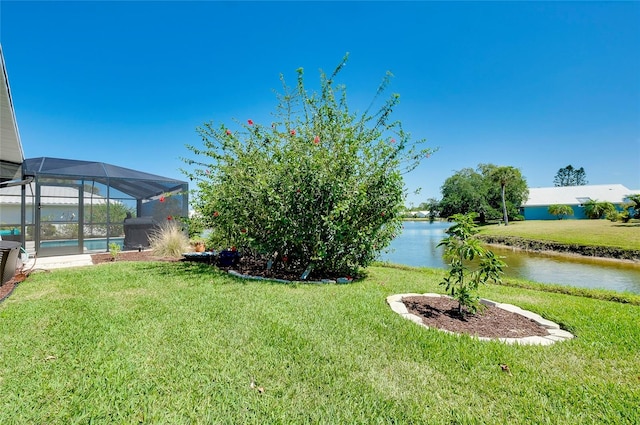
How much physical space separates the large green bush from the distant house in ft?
137

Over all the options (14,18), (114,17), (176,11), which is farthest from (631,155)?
(14,18)

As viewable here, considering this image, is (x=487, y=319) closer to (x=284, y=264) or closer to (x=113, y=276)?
(x=284, y=264)

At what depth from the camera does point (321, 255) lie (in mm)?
5520

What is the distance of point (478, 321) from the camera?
3.49 metres

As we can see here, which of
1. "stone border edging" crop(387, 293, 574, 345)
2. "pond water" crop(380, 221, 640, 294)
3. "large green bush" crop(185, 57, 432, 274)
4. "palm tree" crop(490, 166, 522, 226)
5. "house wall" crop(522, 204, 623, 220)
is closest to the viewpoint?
"stone border edging" crop(387, 293, 574, 345)

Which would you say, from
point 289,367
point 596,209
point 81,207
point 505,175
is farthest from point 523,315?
point 596,209

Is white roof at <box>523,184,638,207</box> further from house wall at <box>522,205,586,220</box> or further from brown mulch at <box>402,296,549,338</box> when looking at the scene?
brown mulch at <box>402,296,549,338</box>

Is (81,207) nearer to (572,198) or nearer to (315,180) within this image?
(315,180)

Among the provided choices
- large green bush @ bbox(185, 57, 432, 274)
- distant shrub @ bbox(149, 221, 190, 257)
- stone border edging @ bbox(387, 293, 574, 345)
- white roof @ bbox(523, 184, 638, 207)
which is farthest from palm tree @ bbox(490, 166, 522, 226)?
distant shrub @ bbox(149, 221, 190, 257)

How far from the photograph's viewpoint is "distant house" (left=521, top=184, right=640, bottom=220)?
1415 inches

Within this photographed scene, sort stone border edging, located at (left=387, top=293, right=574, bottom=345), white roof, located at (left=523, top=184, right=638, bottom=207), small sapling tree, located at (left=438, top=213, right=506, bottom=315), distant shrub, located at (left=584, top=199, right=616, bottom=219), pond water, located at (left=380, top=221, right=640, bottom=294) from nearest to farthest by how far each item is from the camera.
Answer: stone border edging, located at (left=387, top=293, right=574, bottom=345) → small sapling tree, located at (left=438, top=213, right=506, bottom=315) → pond water, located at (left=380, top=221, right=640, bottom=294) → distant shrub, located at (left=584, top=199, right=616, bottom=219) → white roof, located at (left=523, top=184, right=638, bottom=207)

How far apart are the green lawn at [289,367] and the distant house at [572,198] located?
42664 millimetres

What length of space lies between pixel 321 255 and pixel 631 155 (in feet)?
109

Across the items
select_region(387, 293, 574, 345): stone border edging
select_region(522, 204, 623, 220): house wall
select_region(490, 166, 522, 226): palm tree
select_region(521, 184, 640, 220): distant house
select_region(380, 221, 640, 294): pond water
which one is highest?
select_region(490, 166, 522, 226): palm tree
